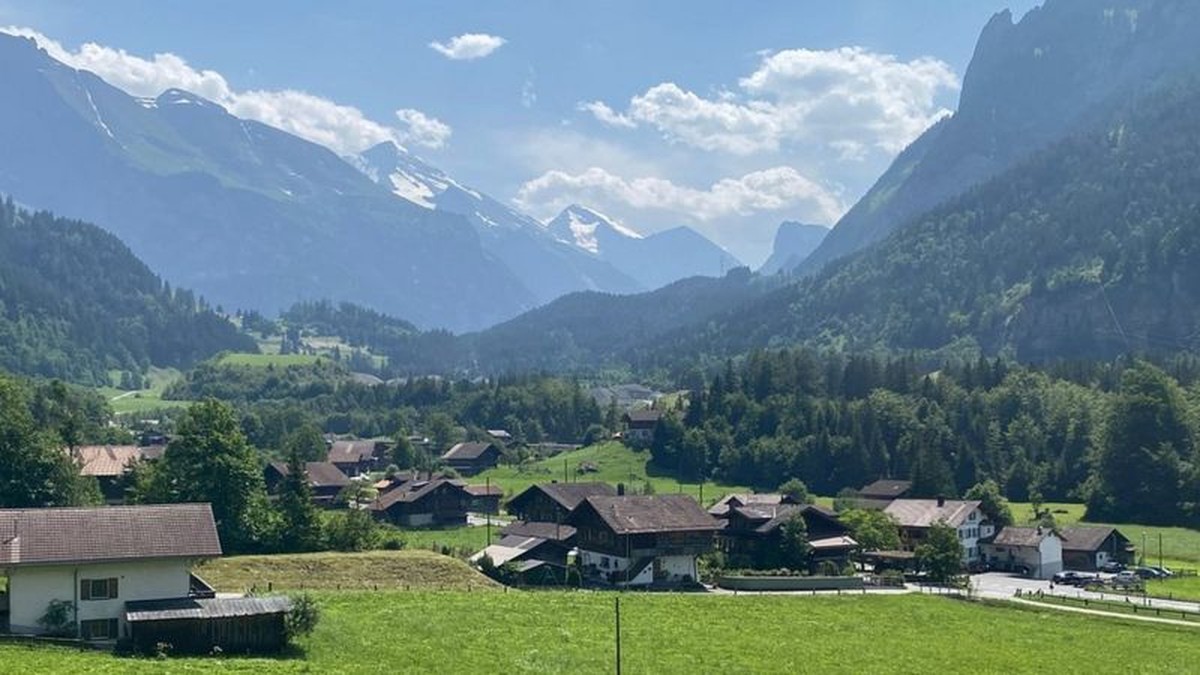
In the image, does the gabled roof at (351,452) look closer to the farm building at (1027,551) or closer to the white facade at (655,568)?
the white facade at (655,568)

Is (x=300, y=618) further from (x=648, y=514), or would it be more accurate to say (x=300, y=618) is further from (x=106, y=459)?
(x=106, y=459)

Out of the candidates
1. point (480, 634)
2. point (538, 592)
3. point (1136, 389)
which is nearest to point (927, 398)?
point (1136, 389)

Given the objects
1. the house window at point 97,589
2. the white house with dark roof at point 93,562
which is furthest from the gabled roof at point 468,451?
the house window at point 97,589

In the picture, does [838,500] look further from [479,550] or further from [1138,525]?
[479,550]

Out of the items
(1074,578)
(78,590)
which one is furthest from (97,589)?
(1074,578)

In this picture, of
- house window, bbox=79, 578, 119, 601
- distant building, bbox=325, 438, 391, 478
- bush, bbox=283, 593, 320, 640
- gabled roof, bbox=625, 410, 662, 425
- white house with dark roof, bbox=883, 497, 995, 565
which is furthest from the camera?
gabled roof, bbox=625, 410, 662, 425

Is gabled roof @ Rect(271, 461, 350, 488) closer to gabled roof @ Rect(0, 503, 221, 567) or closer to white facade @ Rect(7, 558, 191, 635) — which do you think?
gabled roof @ Rect(0, 503, 221, 567)

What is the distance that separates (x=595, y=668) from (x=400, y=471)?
369ft

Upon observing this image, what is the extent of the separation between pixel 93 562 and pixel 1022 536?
247 ft

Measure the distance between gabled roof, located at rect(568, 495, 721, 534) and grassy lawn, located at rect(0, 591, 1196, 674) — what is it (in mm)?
12277

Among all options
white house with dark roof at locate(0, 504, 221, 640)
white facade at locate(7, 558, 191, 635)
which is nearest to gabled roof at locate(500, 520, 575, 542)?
white house with dark roof at locate(0, 504, 221, 640)

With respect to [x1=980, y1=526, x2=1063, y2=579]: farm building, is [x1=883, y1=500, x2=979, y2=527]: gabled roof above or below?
above

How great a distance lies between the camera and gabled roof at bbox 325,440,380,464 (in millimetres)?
162375

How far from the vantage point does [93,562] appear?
44.8 meters
